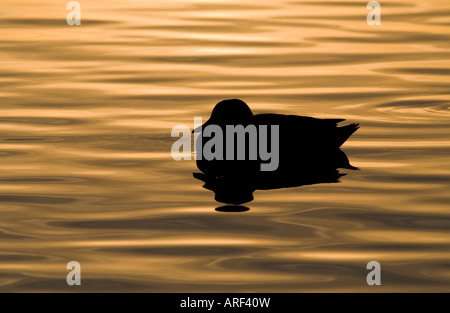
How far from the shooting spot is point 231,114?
10492mm

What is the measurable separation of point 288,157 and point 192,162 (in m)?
0.82

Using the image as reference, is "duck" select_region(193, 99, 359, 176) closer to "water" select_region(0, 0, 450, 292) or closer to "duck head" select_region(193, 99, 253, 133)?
"duck head" select_region(193, 99, 253, 133)

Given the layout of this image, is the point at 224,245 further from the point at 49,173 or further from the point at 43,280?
the point at 49,173

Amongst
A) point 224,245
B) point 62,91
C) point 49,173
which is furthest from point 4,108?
point 224,245

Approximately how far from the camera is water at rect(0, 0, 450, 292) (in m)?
7.44

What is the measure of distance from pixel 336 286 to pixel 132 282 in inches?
47.8

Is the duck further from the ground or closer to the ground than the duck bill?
closer to the ground

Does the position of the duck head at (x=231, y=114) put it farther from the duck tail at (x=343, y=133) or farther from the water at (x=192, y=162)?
the duck tail at (x=343, y=133)

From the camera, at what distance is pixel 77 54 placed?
15367mm

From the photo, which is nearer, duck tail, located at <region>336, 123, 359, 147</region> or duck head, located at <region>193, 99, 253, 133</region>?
duck tail, located at <region>336, 123, 359, 147</region>

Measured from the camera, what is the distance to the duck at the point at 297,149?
9953mm

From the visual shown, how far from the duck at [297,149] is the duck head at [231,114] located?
15 mm

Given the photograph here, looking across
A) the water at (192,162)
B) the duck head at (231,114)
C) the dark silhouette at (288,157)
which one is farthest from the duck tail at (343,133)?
the duck head at (231,114)

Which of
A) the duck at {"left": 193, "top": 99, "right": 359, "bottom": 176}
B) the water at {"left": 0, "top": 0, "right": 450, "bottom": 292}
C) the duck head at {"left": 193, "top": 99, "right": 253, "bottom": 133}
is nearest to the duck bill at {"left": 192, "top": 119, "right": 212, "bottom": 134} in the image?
the duck head at {"left": 193, "top": 99, "right": 253, "bottom": 133}
